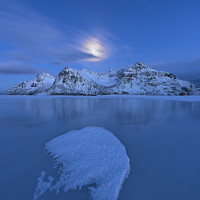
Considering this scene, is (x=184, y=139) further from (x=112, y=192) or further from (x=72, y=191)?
(x=72, y=191)

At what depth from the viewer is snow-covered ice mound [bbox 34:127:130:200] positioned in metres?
2.49

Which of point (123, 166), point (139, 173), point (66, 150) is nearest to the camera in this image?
point (139, 173)

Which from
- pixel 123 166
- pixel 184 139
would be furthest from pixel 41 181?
pixel 184 139

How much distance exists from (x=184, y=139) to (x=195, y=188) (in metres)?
2.98

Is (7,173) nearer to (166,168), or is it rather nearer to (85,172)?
(85,172)

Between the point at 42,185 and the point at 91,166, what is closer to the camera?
the point at 42,185

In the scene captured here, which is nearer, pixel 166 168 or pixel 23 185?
pixel 23 185

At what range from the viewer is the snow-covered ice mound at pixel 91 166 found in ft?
8.16

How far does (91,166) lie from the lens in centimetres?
314

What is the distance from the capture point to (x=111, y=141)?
15.4ft

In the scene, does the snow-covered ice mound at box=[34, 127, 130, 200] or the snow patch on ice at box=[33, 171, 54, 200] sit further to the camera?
the snow-covered ice mound at box=[34, 127, 130, 200]

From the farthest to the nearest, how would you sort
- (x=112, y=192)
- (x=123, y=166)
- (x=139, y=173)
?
1. (x=123, y=166)
2. (x=139, y=173)
3. (x=112, y=192)

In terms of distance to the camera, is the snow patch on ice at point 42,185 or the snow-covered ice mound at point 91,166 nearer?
the snow patch on ice at point 42,185

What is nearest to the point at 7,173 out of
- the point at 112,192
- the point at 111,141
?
the point at 112,192
